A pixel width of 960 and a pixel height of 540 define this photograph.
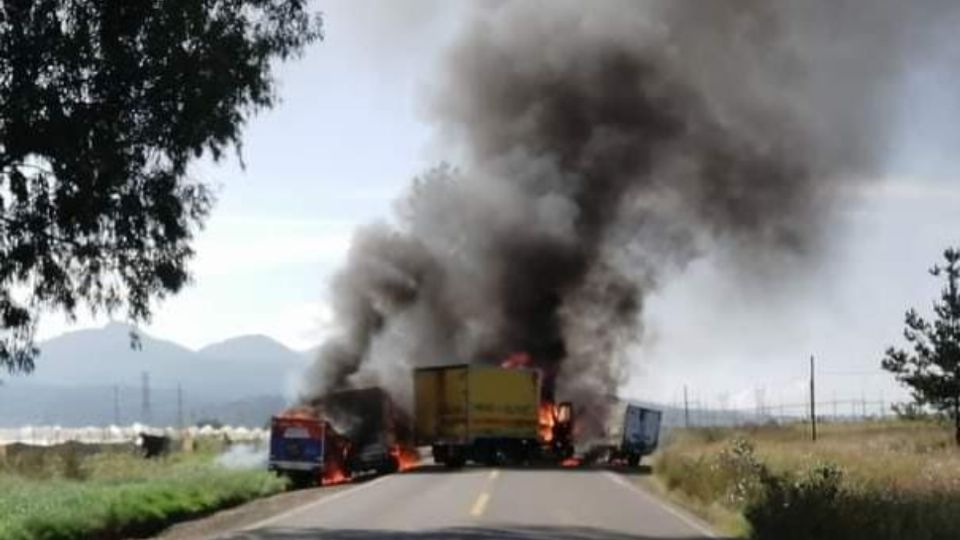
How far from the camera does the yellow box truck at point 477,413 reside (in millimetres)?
43562

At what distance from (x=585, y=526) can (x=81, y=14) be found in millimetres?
9163

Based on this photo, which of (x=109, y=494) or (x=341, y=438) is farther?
(x=341, y=438)

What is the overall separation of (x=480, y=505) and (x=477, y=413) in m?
19.8

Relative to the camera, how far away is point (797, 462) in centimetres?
2778

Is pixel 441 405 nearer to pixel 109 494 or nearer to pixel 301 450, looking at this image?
pixel 301 450

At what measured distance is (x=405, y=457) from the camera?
43.8m

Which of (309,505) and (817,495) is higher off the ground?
(817,495)

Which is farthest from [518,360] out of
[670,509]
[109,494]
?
[109,494]

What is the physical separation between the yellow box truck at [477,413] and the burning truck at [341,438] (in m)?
0.88

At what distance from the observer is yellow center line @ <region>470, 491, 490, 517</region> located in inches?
859

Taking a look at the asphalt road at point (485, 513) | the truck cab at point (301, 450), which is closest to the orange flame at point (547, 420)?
the truck cab at point (301, 450)

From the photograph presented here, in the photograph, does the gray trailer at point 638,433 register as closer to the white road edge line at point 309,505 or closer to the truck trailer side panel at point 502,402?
the truck trailer side panel at point 502,402

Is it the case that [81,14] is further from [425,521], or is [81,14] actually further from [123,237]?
[425,521]

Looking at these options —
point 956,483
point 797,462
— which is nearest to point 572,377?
point 797,462
